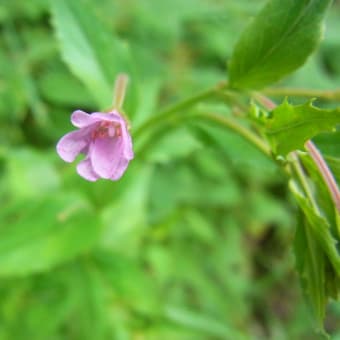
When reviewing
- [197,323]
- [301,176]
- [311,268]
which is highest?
[301,176]

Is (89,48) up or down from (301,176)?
up

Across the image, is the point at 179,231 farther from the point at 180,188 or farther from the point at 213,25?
the point at 213,25

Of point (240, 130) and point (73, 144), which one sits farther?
point (240, 130)

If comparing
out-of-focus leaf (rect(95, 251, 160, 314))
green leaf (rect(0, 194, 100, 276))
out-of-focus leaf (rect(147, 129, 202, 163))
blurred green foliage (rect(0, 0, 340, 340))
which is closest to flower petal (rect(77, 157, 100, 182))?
blurred green foliage (rect(0, 0, 340, 340))

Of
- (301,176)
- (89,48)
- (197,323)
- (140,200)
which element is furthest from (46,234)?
(301,176)

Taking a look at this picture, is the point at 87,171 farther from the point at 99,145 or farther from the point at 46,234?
the point at 46,234

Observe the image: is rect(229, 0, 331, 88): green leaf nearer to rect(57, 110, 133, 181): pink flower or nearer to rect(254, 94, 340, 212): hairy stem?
rect(254, 94, 340, 212): hairy stem

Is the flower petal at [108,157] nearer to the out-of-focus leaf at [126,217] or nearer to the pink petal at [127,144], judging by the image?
the pink petal at [127,144]
